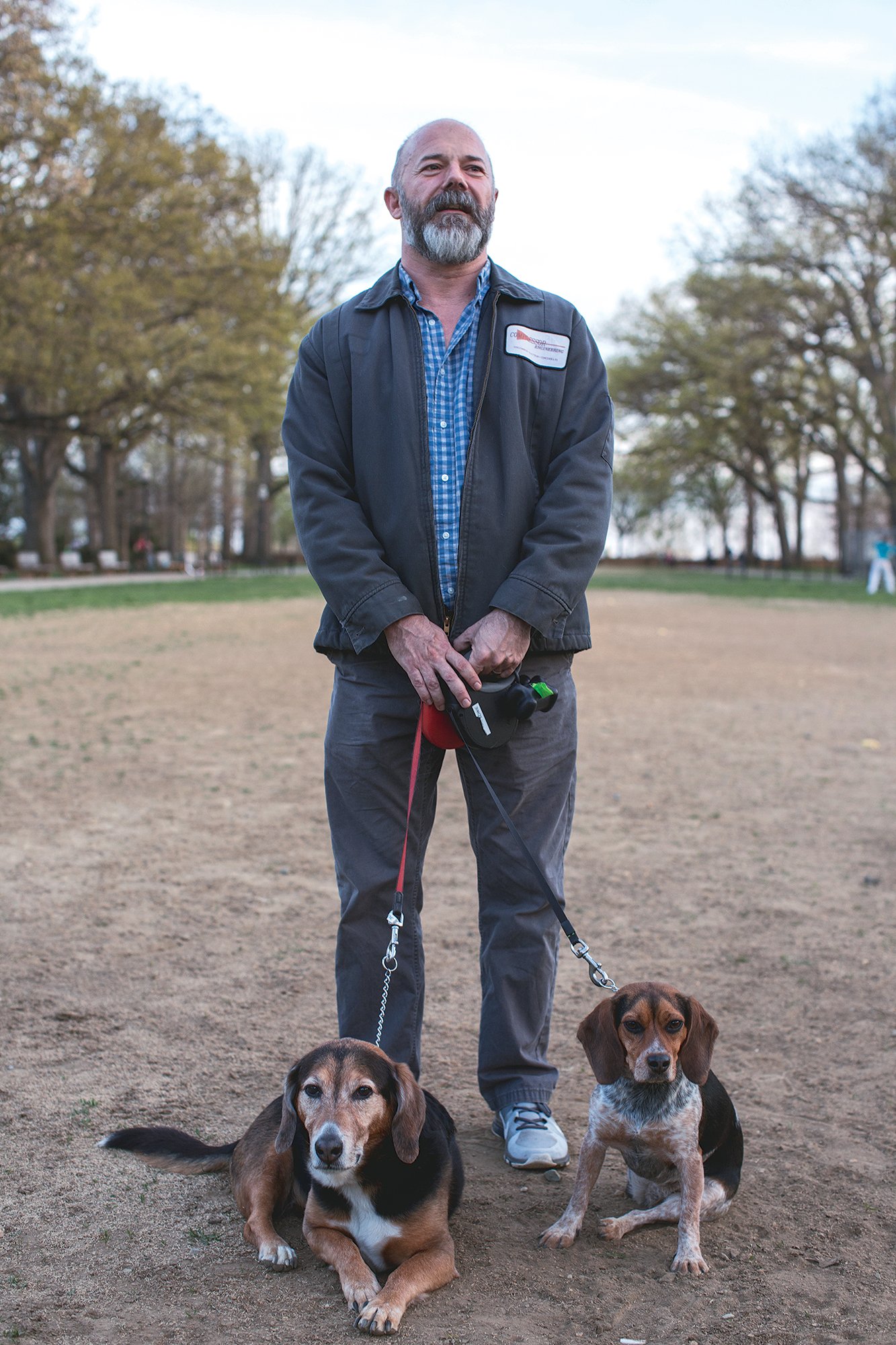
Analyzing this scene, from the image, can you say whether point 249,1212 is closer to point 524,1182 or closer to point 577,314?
point 524,1182

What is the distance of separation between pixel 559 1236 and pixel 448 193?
2.75 meters

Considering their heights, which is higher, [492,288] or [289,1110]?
[492,288]

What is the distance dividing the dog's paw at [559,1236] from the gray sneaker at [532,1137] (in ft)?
1.19

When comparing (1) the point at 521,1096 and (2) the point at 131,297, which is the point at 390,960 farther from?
(2) the point at 131,297

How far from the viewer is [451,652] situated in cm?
323

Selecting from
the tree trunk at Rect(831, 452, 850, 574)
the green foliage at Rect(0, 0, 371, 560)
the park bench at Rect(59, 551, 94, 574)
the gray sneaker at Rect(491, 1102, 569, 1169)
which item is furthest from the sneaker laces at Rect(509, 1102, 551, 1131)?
the tree trunk at Rect(831, 452, 850, 574)

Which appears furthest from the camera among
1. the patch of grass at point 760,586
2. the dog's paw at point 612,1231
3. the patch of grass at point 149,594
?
the patch of grass at point 760,586

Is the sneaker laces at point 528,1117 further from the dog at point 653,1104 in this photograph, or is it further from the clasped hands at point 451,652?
A: the clasped hands at point 451,652

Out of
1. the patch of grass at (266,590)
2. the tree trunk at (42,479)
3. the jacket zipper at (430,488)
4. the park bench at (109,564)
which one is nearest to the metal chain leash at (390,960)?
the jacket zipper at (430,488)

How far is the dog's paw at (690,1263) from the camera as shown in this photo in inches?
114

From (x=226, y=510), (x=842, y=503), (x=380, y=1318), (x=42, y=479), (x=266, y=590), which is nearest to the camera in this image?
(x=380, y=1318)

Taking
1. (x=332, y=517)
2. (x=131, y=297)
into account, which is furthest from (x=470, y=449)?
(x=131, y=297)

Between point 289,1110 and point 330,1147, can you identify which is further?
point 289,1110

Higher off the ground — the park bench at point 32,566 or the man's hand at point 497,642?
the park bench at point 32,566
